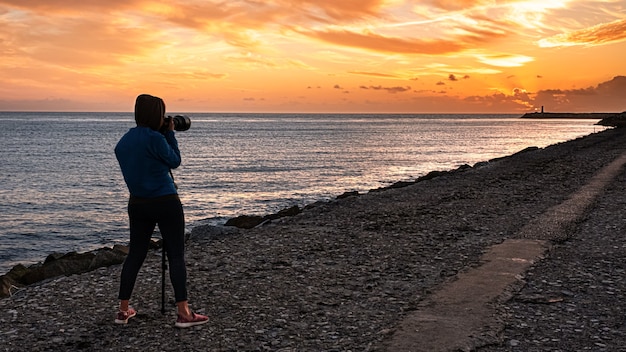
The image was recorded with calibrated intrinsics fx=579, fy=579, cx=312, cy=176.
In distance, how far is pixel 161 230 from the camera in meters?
5.73

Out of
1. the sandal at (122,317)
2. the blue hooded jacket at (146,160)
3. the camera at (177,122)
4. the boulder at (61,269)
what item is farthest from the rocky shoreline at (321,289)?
the camera at (177,122)

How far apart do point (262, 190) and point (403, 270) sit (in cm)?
2270

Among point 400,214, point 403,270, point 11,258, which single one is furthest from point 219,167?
point 403,270

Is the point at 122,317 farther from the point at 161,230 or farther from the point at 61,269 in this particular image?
the point at 61,269

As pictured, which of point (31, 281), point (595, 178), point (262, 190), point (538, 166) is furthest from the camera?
point (262, 190)

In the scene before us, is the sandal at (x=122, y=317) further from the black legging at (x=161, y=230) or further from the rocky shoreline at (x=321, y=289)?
the black legging at (x=161, y=230)

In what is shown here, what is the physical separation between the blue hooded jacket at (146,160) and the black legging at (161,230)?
11 cm

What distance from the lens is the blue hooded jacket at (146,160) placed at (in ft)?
17.9

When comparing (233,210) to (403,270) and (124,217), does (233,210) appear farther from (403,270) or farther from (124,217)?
(403,270)

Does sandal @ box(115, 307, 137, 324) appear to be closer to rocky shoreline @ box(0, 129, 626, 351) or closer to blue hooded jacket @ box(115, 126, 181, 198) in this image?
rocky shoreline @ box(0, 129, 626, 351)

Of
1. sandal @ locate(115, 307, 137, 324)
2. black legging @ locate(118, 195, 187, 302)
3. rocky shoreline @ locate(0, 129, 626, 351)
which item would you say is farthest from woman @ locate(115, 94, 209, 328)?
rocky shoreline @ locate(0, 129, 626, 351)

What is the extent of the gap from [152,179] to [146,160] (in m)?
0.19

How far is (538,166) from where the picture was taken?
1111 inches

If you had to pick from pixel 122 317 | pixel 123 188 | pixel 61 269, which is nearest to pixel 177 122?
pixel 122 317
